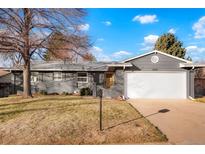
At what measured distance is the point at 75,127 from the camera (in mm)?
8359

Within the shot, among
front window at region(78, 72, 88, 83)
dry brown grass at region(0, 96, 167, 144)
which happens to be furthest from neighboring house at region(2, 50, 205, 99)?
dry brown grass at region(0, 96, 167, 144)

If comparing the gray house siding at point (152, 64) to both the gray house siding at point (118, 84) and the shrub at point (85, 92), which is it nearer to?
the gray house siding at point (118, 84)

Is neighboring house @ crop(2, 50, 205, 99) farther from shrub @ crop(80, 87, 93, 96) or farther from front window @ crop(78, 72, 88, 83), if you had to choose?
front window @ crop(78, 72, 88, 83)

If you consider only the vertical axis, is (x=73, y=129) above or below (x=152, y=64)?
below

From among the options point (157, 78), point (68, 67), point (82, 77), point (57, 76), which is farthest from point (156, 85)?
point (57, 76)

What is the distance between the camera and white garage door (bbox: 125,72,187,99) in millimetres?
18856

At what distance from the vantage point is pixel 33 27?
1605 cm

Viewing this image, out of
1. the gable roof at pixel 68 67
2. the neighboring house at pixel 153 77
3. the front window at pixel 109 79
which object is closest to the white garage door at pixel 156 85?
the neighboring house at pixel 153 77

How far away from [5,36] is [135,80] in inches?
379

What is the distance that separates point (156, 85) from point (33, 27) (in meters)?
9.82

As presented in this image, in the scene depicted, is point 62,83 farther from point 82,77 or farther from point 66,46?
point 66,46

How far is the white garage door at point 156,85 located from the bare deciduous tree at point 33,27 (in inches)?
192
